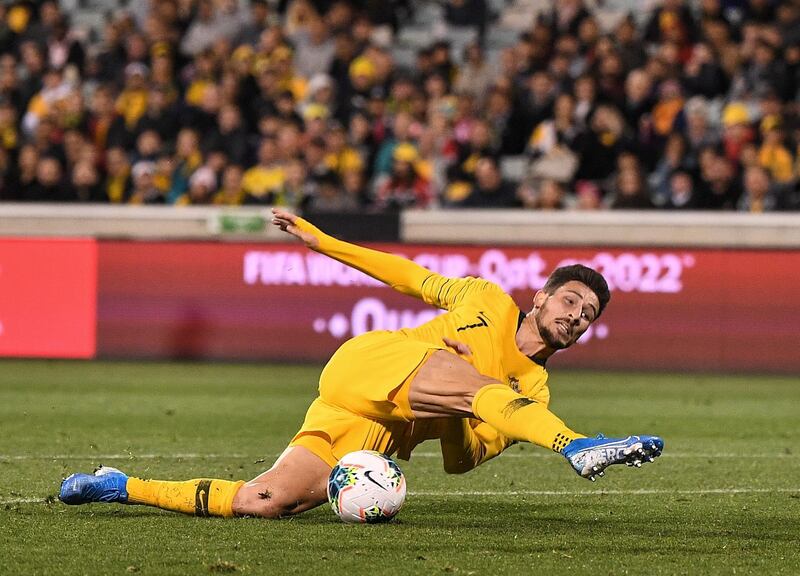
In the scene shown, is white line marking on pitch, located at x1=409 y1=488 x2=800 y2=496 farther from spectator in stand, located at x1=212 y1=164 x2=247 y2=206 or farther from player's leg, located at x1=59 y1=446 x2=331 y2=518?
spectator in stand, located at x1=212 y1=164 x2=247 y2=206

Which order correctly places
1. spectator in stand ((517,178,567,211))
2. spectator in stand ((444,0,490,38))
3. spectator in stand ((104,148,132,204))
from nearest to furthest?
spectator in stand ((517,178,567,211)) → spectator in stand ((104,148,132,204)) → spectator in stand ((444,0,490,38))

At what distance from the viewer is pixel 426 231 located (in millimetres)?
16734

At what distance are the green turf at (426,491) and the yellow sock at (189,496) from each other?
0.28 feet

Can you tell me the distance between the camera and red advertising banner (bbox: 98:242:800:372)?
15.6 m

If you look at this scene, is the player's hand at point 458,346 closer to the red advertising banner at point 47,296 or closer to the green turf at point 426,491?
the green turf at point 426,491

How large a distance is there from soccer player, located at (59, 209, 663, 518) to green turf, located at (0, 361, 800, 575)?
15cm

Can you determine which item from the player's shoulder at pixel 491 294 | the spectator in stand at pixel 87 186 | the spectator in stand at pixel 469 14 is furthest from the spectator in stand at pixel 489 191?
the player's shoulder at pixel 491 294

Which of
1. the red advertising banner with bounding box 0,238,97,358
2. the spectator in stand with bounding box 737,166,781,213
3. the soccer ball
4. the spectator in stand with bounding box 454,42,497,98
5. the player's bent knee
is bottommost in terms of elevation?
the red advertising banner with bounding box 0,238,97,358

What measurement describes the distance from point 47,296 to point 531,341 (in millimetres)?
9743

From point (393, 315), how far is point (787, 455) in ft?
20.3

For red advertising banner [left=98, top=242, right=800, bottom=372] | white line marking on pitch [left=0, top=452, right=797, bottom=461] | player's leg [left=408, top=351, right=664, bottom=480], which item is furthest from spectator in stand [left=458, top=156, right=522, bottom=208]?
player's leg [left=408, top=351, right=664, bottom=480]

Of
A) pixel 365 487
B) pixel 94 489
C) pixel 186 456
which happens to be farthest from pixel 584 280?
pixel 186 456

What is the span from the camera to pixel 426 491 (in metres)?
8.34

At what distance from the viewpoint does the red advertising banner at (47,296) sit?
15859 millimetres
